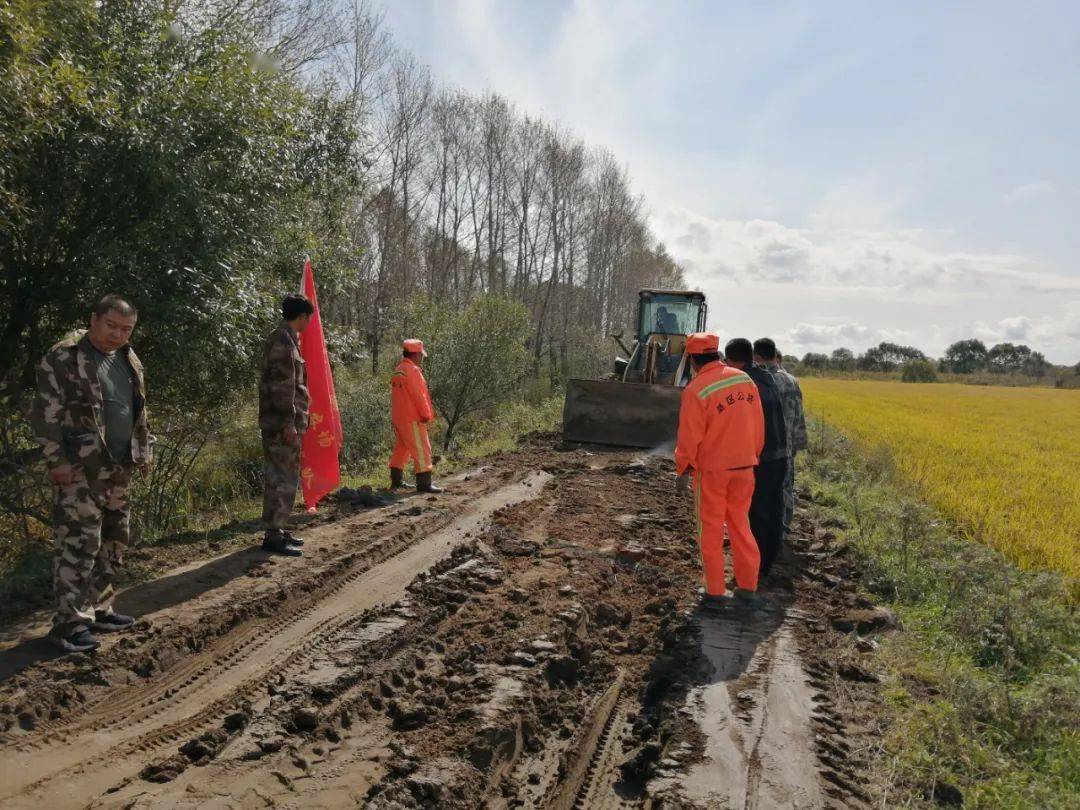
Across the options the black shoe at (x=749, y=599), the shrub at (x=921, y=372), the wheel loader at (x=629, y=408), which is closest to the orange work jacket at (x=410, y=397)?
the black shoe at (x=749, y=599)

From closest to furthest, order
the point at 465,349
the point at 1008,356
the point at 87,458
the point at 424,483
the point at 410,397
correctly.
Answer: the point at 87,458, the point at 410,397, the point at 424,483, the point at 465,349, the point at 1008,356

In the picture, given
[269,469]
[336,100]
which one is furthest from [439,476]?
[336,100]

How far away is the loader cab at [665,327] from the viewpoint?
1523 centimetres

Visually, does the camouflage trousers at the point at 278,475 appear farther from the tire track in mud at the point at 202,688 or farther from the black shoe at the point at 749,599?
the black shoe at the point at 749,599

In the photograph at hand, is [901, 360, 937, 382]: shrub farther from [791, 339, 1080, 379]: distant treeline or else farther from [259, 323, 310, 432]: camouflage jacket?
[259, 323, 310, 432]: camouflage jacket

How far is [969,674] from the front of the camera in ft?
14.2

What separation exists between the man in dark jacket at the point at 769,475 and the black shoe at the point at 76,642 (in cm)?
450

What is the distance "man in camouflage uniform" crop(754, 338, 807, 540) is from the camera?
6547 mm

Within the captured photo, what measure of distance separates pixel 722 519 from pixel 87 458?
13.0ft

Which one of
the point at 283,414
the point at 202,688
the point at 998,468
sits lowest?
the point at 202,688

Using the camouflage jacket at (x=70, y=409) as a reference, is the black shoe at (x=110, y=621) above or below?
below

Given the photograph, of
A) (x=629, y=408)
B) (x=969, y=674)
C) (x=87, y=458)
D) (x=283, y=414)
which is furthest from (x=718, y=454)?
(x=629, y=408)

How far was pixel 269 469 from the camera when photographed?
5.89m

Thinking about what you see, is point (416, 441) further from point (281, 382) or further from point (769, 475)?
point (769, 475)
